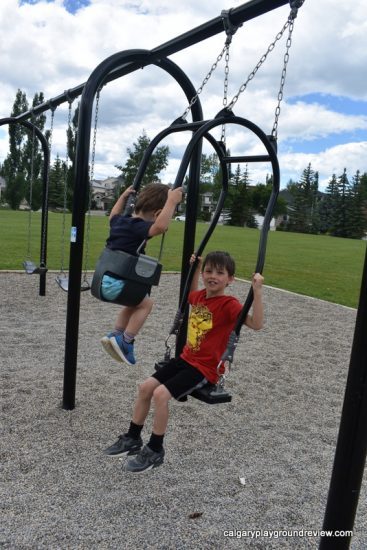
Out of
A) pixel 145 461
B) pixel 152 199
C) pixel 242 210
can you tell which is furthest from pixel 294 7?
pixel 242 210

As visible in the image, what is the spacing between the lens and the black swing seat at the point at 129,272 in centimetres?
292

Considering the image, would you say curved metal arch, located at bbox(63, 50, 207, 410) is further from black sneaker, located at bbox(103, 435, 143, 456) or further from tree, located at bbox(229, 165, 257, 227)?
tree, located at bbox(229, 165, 257, 227)

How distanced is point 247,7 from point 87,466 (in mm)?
2774

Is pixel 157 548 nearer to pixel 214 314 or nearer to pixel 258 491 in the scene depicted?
pixel 258 491

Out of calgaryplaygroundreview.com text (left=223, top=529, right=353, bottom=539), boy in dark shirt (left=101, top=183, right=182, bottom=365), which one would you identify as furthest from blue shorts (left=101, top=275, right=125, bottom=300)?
calgaryplaygroundreview.com text (left=223, top=529, right=353, bottom=539)

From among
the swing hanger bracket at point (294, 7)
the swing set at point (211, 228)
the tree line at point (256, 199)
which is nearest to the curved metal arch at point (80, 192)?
the swing set at point (211, 228)

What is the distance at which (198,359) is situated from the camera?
2.77 meters

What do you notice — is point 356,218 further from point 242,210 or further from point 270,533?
point 270,533

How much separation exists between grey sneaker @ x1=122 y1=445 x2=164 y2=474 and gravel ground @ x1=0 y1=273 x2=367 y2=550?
9 cm

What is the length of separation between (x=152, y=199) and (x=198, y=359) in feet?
3.34

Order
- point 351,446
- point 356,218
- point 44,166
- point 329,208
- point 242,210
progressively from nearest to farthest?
point 351,446
point 44,166
point 242,210
point 356,218
point 329,208

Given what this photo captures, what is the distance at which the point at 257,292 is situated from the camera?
267 cm

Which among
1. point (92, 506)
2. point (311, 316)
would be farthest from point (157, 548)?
point (311, 316)

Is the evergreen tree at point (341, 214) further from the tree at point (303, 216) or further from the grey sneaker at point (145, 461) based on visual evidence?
the grey sneaker at point (145, 461)
